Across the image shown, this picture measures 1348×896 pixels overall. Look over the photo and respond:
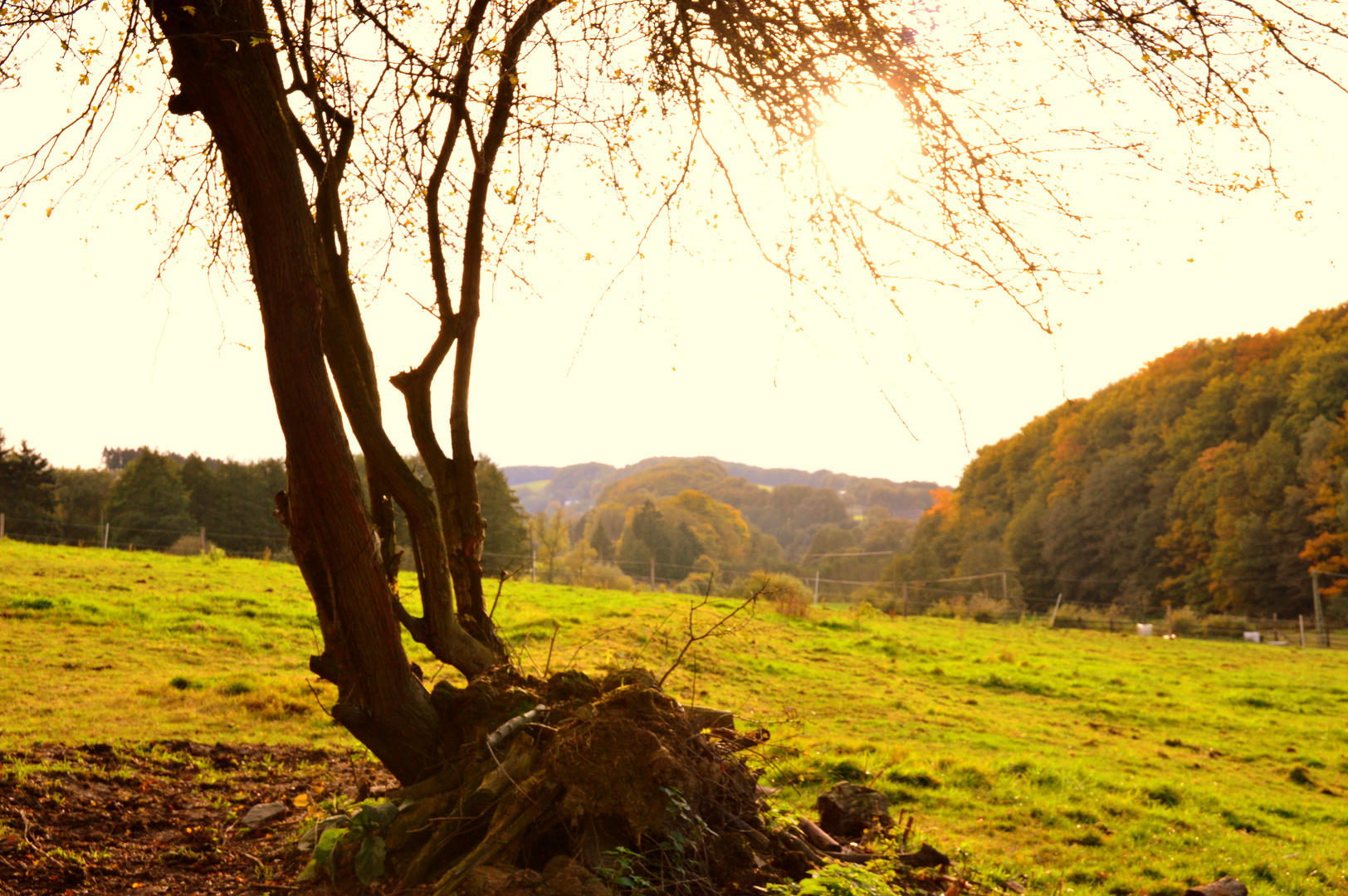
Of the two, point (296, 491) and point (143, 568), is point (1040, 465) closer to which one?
point (143, 568)

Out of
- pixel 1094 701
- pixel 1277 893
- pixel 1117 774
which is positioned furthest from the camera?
pixel 1094 701

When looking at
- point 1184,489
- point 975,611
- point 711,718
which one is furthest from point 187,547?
point 1184,489

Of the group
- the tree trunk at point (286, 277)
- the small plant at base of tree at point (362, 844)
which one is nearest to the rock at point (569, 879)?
the small plant at base of tree at point (362, 844)

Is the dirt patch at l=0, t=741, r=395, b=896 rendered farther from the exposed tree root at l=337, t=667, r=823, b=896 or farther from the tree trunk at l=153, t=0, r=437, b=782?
the tree trunk at l=153, t=0, r=437, b=782

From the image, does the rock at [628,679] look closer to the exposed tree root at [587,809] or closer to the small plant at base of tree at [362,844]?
the exposed tree root at [587,809]

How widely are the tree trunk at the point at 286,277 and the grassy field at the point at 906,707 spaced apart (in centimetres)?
116

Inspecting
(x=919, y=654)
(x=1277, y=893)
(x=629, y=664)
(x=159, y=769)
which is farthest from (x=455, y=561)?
(x=919, y=654)

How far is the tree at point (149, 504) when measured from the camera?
40.0 m

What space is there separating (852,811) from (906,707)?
24.5 ft

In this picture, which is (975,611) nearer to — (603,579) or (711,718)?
(603,579)

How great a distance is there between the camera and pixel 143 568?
60.6 feet

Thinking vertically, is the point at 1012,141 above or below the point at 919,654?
above

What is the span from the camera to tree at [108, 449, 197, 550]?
131 feet

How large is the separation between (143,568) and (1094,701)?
18.9 meters
